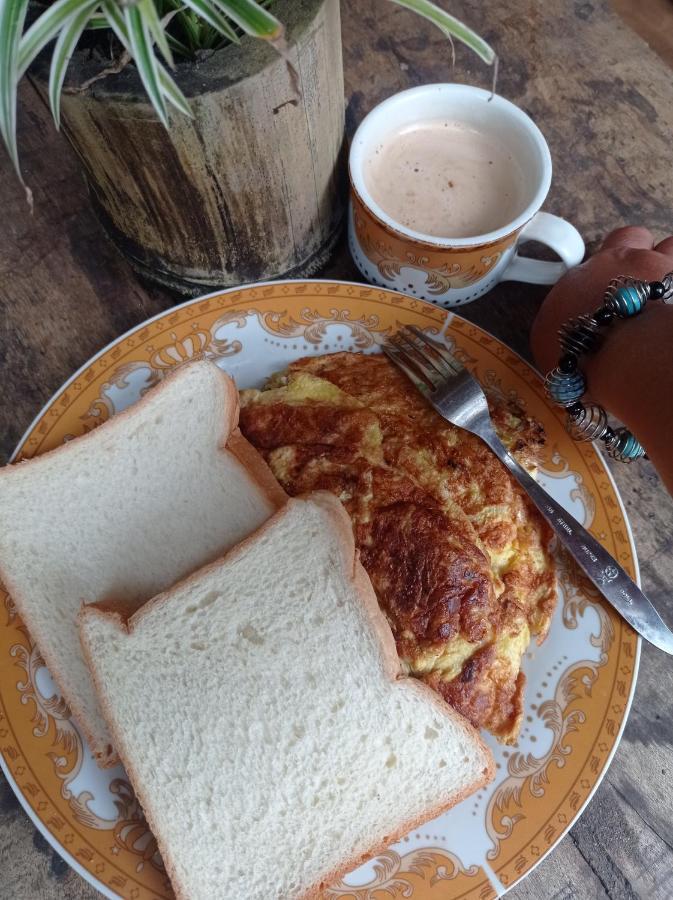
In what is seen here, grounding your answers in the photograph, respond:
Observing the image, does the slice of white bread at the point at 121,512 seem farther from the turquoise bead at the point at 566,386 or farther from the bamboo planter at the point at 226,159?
the turquoise bead at the point at 566,386

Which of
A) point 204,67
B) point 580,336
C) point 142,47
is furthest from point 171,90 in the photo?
point 580,336

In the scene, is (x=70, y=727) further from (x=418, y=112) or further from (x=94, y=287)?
(x=418, y=112)

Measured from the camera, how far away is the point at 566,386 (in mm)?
1957

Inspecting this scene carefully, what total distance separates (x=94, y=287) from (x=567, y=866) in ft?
7.93

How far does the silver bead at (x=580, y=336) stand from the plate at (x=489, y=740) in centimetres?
25

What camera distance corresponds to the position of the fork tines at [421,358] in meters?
2.05

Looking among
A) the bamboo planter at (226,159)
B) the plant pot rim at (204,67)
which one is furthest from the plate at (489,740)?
the plant pot rim at (204,67)

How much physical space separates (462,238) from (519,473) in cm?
71

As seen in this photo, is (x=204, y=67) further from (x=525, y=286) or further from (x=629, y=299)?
(x=525, y=286)

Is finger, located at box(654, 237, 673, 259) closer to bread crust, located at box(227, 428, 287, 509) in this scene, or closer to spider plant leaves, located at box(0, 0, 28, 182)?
bread crust, located at box(227, 428, 287, 509)

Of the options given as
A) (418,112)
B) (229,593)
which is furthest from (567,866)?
(418,112)

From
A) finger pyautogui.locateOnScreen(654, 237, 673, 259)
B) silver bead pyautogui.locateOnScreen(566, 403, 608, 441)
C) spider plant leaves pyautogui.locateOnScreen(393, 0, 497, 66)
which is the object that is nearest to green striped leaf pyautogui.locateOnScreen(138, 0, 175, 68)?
spider plant leaves pyautogui.locateOnScreen(393, 0, 497, 66)

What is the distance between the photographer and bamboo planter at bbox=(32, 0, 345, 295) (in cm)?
157

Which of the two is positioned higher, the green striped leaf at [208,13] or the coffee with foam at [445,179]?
the green striped leaf at [208,13]
